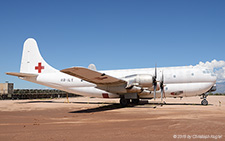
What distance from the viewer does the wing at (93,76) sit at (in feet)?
45.6

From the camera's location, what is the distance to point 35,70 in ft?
80.5

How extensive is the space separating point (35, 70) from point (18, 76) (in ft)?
7.08

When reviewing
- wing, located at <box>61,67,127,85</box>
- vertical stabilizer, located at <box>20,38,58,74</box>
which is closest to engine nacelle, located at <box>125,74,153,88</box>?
wing, located at <box>61,67,127,85</box>

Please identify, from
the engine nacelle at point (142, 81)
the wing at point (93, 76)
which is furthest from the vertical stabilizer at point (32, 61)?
the engine nacelle at point (142, 81)

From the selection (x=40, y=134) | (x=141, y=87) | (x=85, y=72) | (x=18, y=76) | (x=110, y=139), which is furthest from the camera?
(x=18, y=76)

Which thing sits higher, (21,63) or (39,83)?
(21,63)

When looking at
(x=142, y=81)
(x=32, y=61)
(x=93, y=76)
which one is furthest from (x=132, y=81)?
(x=32, y=61)

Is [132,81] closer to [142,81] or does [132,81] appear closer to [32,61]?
[142,81]

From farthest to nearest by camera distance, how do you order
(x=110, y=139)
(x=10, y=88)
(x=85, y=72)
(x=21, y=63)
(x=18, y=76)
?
(x=10, y=88)
(x=21, y=63)
(x=18, y=76)
(x=85, y=72)
(x=110, y=139)

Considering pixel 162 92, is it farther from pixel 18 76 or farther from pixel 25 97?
pixel 25 97

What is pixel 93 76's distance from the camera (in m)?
15.9

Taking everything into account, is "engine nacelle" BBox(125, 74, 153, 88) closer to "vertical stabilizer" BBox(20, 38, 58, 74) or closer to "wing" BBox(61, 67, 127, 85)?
"wing" BBox(61, 67, 127, 85)

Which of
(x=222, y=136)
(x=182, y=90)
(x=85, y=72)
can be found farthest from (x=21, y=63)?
(x=222, y=136)

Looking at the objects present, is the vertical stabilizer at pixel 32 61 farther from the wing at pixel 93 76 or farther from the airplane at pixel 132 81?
the wing at pixel 93 76
